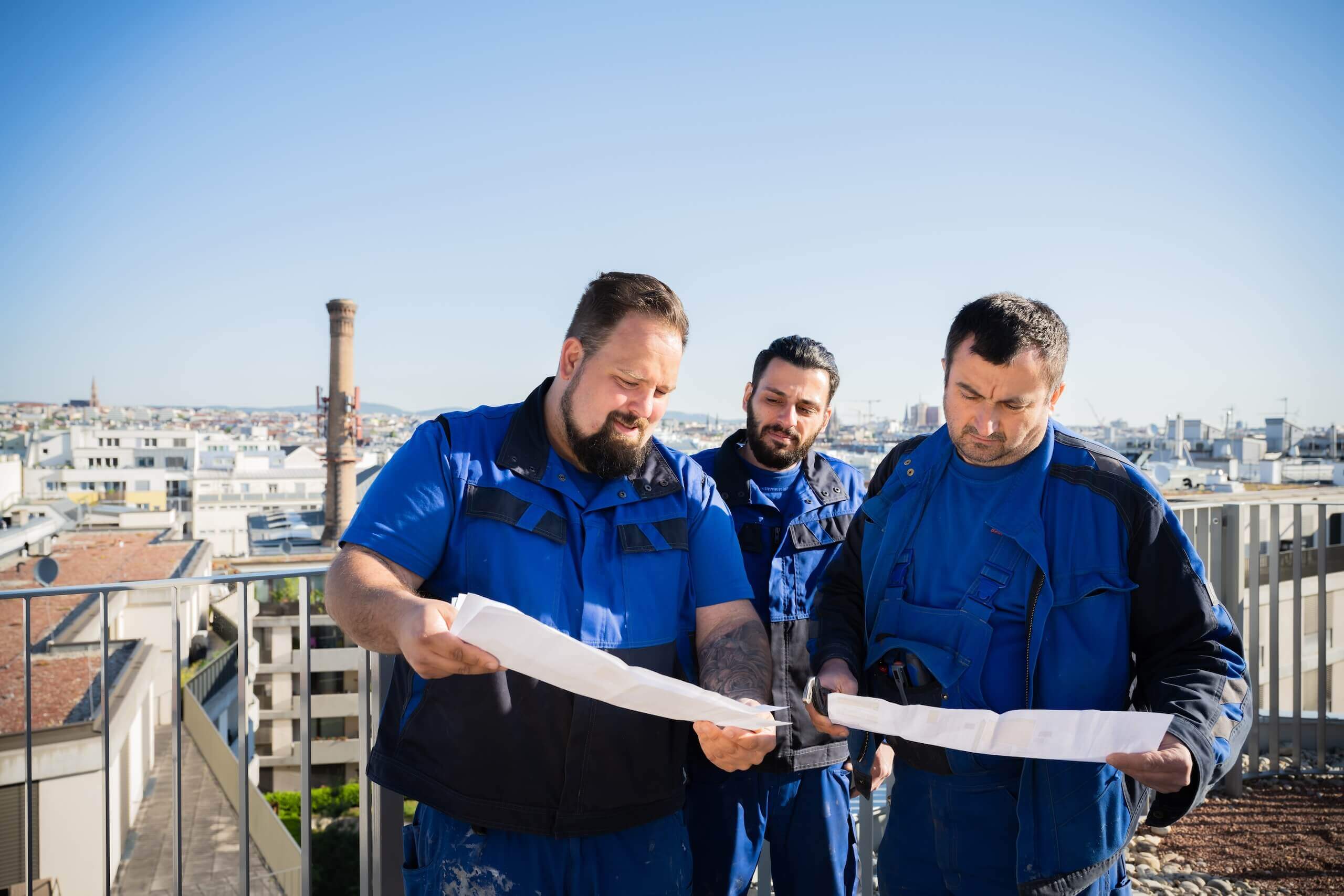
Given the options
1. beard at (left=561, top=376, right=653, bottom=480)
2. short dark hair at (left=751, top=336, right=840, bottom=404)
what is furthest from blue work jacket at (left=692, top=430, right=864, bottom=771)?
beard at (left=561, top=376, right=653, bottom=480)

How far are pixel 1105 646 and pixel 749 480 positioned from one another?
3.99 ft

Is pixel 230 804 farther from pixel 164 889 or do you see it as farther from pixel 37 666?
pixel 37 666

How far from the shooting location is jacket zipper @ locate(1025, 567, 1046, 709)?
1672 mm

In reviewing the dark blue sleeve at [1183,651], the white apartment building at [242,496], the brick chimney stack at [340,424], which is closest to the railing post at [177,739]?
the dark blue sleeve at [1183,651]

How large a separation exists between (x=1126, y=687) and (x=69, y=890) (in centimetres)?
1087

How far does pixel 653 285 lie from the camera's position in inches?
78.4

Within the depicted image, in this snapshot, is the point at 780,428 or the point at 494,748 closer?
the point at 494,748

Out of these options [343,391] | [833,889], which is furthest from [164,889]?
[343,391]

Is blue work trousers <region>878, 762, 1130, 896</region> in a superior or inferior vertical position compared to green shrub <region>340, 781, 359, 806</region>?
superior

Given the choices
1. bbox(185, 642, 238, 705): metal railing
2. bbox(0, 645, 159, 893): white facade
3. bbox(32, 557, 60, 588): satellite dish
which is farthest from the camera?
bbox(185, 642, 238, 705): metal railing

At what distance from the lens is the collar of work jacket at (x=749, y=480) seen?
2.62 m

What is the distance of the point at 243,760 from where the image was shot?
2.26 m

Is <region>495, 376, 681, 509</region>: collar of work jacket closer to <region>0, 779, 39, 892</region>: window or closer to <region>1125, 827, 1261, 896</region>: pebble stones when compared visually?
<region>1125, 827, 1261, 896</region>: pebble stones

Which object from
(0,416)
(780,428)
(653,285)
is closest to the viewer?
(653,285)
